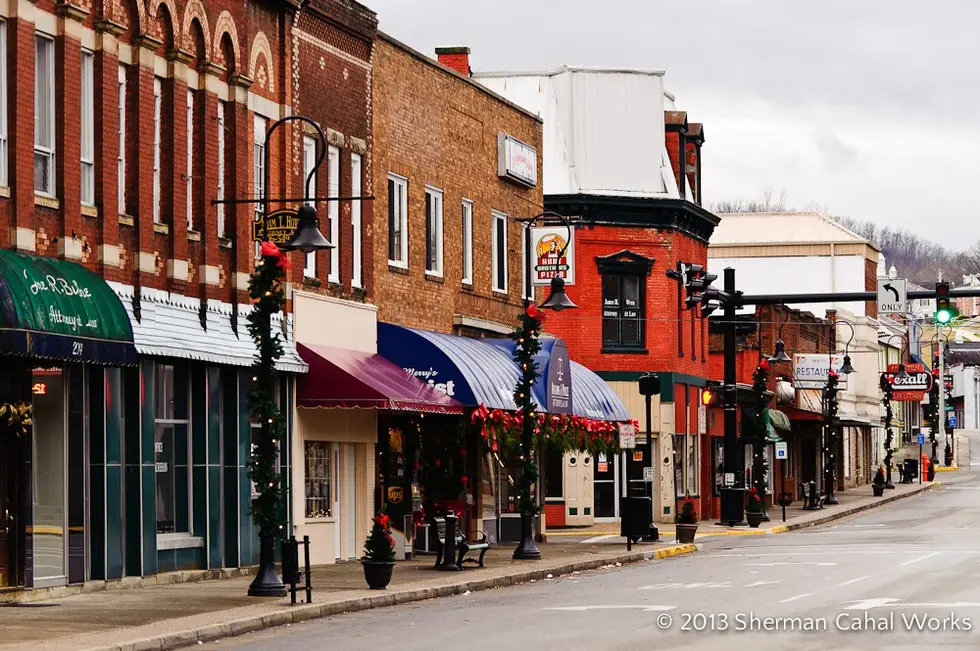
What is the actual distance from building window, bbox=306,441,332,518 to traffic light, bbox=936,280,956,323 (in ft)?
44.8

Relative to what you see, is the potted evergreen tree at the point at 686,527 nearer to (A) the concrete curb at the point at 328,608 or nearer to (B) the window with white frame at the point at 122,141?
(A) the concrete curb at the point at 328,608

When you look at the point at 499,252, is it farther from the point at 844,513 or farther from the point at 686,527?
the point at 844,513

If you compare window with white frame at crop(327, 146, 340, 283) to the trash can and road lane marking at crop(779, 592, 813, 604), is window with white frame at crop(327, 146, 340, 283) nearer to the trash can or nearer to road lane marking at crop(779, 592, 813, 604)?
the trash can

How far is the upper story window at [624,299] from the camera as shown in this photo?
2071 inches

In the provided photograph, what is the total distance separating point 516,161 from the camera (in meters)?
41.2

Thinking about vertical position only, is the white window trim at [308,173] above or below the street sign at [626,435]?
above

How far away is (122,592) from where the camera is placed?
23969mm

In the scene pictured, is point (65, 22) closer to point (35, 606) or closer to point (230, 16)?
point (230, 16)

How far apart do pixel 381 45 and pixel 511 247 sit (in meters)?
8.69

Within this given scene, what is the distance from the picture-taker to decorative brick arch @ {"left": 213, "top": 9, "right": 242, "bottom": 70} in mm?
27859

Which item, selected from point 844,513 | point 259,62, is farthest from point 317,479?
point 844,513

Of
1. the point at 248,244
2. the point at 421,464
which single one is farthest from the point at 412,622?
the point at 421,464

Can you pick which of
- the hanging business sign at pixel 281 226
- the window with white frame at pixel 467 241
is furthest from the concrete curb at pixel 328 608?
the window with white frame at pixel 467 241

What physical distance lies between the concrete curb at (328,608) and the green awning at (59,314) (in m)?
4.23
